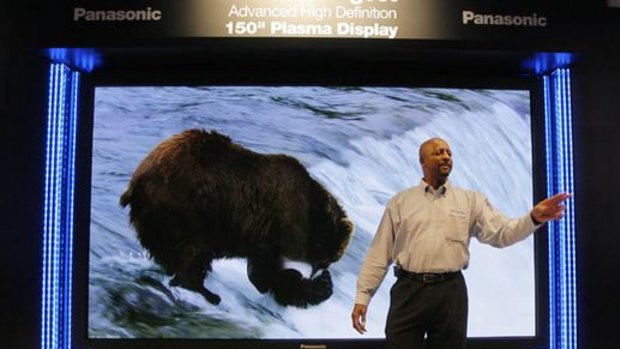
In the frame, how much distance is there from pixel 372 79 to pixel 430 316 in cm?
184

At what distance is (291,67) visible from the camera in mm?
4465

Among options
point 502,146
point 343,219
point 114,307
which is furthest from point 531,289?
point 114,307

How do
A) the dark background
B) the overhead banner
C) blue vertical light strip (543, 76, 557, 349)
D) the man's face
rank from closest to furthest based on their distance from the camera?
the man's face < the overhead banner < the dark background < blue vertical light strip (543, 76, 557, 349)

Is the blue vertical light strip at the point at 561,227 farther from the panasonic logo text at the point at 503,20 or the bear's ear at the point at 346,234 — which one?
the bear's ear at the point at 346,234

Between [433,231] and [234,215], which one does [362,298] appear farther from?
[234,215]

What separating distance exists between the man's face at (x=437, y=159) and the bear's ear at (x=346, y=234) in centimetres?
112

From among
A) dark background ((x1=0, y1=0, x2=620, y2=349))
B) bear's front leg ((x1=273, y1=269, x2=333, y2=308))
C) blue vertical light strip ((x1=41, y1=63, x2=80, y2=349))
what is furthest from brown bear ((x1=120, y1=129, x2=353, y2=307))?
dark background ((x1=0, y1=0, x2=620, y2=349))

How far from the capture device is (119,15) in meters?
4.07

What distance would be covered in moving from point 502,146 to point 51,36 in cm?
316

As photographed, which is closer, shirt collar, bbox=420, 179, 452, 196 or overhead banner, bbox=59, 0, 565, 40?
shirt collar, bbox=420, 179, 452, 196

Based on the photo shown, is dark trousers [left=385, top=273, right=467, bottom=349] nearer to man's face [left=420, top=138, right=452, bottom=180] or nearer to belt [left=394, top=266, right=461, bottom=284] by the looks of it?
belt [left=394, top=266, right=461, bottom=284]

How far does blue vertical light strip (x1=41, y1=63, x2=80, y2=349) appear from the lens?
4.20 metres

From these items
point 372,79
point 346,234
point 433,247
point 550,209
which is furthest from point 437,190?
point 372,79

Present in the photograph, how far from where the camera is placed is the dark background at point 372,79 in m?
4.14
